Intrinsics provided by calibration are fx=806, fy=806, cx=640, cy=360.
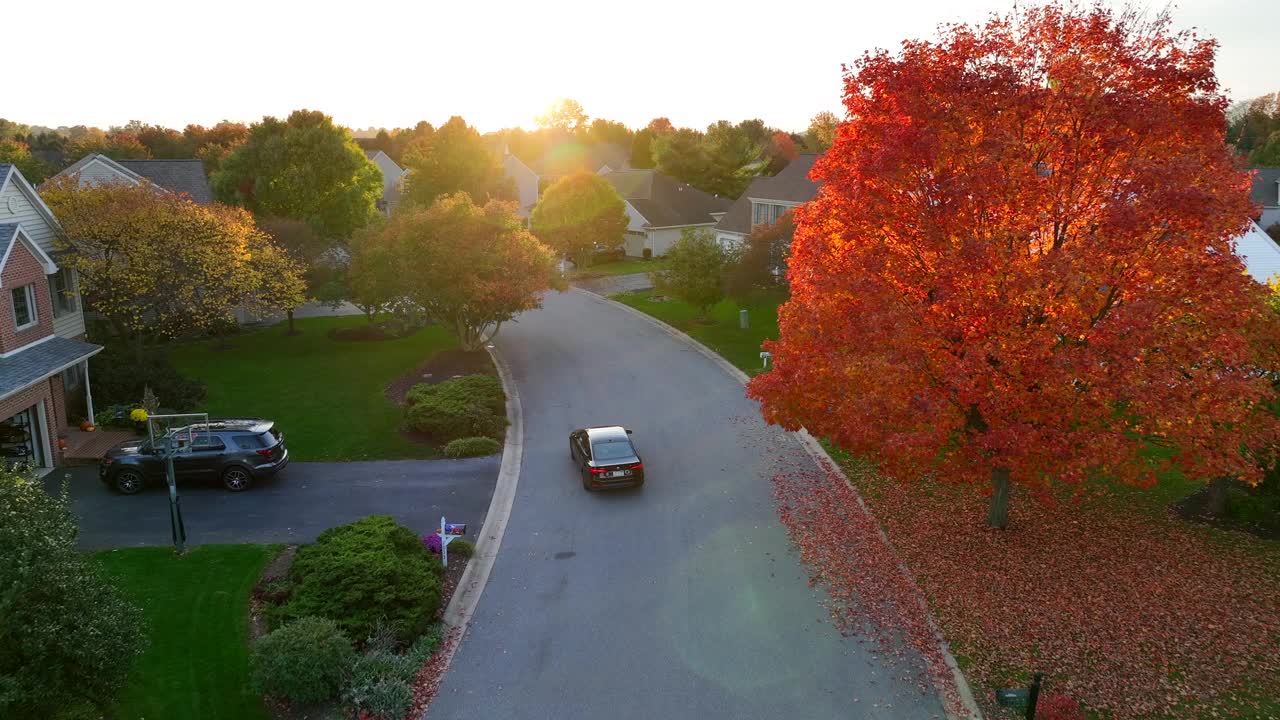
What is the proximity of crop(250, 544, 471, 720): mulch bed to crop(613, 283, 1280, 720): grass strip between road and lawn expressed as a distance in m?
7.87

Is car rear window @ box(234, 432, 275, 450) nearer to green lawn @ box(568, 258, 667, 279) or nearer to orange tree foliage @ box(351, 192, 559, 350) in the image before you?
orange tree foliage @ box(351, 192, 559, 350)

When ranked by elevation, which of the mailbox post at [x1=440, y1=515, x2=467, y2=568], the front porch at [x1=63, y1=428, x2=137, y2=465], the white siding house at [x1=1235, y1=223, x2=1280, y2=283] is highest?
the white siding house at [x1=1235, y1=223, x2=1280, y2=283]

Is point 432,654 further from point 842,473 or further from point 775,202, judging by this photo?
point 775,202

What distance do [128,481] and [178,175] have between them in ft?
98.1

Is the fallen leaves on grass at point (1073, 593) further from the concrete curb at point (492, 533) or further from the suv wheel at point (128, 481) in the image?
the suv wheel at point (128, 481)

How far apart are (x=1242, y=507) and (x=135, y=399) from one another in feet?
110

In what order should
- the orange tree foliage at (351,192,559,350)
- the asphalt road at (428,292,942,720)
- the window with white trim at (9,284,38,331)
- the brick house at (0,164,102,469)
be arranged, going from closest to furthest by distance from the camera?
1. the asphalt road at (428,292,942,720)
2. the brick house at (0,164,102,469)
3. the window with white trim at (9,284,38,331)
4. the orange tree foliage at (351,192,559,350)

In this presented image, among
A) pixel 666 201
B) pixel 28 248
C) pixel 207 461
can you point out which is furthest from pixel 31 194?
pixel 666 201

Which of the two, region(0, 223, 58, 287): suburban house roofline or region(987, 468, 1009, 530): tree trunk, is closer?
region(987, 468, 1009, 530): tree trunk

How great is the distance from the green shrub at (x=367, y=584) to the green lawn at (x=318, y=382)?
8457mm

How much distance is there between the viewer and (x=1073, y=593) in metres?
16.1

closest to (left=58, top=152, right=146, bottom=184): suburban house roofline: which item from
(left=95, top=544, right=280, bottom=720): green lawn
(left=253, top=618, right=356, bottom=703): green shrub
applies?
(left=95, top=544, right=280, bottom=720): green lawn

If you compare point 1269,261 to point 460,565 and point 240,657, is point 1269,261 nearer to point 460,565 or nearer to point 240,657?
point 460,565

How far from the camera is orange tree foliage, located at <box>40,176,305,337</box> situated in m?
30.7
